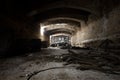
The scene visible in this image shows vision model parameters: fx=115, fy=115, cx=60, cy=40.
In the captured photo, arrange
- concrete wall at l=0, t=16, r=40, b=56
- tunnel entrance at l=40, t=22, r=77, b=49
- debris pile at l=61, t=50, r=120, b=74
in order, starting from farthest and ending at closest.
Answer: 1. tunnel entrance at l=40, t=22, r=77, b=49
2. concrete wall at l=0, t=16, r=40, b=56
3. debris pile at l=61, t=50, r=120, b=74

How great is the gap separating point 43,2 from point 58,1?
3.09ft

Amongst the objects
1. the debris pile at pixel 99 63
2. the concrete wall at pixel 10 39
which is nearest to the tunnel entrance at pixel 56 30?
the concrete wall at pixel 10 39

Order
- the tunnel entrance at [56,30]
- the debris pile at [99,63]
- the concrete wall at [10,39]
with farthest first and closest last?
the tunnel entrance at [56,30], the concrete wall at [10,39], the debris pile at [99,63]

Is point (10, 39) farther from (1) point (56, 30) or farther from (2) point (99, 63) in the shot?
(1) point (56, 30)

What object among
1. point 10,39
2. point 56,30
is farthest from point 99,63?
point 56,30

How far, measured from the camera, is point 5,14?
522 cm

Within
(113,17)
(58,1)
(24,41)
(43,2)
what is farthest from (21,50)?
(113,17)

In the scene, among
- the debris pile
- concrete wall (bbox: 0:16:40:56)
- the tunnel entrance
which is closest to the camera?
the debris pile

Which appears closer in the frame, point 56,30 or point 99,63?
point 99,63

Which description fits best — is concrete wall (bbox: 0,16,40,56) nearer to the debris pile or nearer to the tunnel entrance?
the debris pile

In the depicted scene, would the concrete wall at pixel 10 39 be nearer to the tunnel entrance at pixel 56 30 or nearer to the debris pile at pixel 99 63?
the debris pile at pixel 99 63

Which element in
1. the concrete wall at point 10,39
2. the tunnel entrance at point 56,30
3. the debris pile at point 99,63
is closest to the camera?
the debris pile at point 99,63

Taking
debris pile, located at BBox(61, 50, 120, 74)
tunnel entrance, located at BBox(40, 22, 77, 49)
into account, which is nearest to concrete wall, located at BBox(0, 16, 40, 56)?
debris pile, located at BBox(61, 50, 120, 74)

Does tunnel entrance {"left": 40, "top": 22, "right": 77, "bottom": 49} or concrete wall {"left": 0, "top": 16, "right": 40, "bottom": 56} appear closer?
concrete wall {"left": 0, "top": 16, "right": 40, "bottom": 56}
